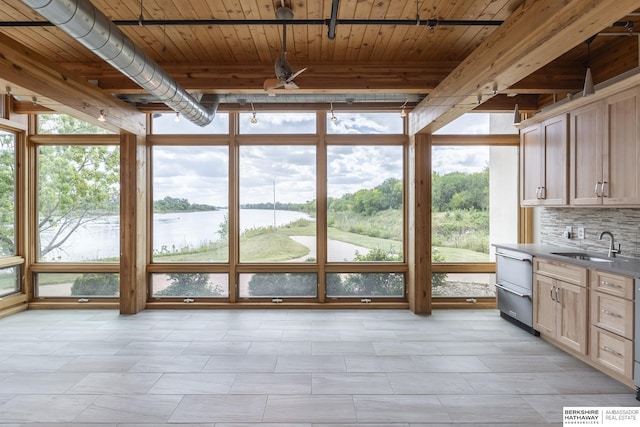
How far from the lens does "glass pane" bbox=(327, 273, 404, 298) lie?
17.6 feet

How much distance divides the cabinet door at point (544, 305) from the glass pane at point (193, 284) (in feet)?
13.5

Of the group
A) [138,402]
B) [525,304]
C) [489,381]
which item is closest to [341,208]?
[525,304]

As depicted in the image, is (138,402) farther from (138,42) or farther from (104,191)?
(104,191)

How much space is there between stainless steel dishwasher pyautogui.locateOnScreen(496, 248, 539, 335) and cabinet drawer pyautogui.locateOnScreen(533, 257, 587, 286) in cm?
14

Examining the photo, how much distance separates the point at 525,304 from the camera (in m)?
A: 4.13

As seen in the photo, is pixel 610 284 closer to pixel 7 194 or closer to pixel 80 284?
pixel 80 284

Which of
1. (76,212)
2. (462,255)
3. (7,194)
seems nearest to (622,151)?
(462,255)

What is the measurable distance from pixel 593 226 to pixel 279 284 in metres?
4.11

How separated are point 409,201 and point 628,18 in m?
2.97

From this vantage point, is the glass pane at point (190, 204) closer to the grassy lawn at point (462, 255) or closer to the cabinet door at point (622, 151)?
the grassy lawn at point (462, 255)

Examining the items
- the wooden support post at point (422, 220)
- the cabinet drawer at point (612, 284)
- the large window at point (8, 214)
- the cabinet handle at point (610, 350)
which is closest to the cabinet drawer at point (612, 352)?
the cabinet handle at point (610, 350)

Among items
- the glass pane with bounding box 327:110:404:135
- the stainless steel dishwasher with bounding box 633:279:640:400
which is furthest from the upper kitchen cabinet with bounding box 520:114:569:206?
the glass pane with bounding box 327:110:404:135

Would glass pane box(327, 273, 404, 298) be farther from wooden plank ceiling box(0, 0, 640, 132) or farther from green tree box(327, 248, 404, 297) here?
wooden plank ceiling box(0, 0, 640, 132)

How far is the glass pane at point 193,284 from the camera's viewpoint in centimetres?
538
